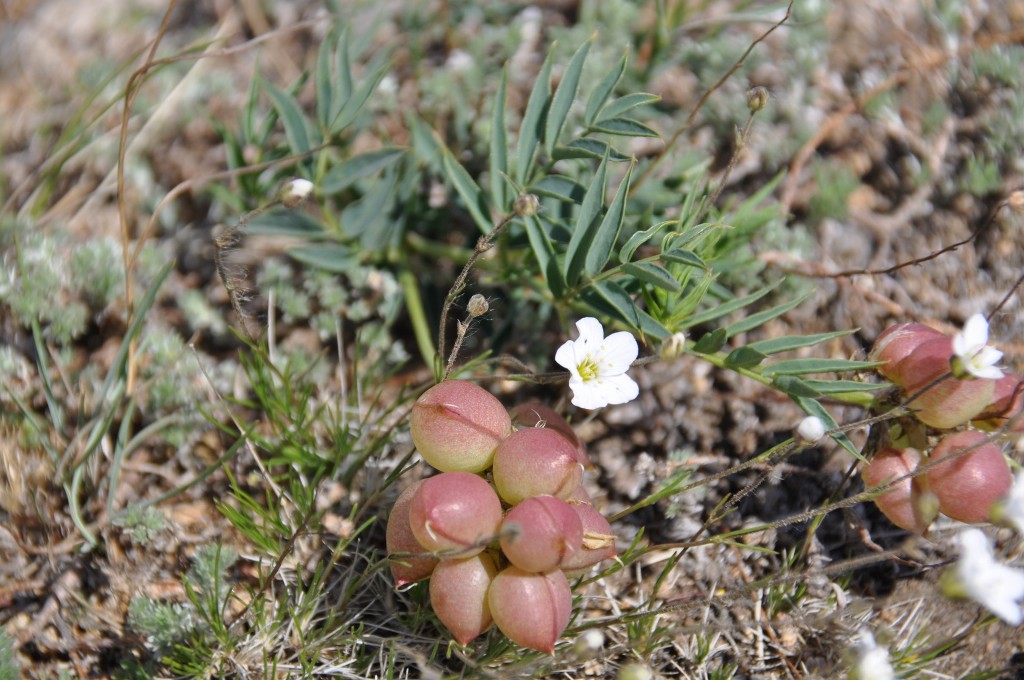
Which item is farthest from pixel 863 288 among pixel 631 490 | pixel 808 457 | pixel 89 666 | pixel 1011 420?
pixel 89 666

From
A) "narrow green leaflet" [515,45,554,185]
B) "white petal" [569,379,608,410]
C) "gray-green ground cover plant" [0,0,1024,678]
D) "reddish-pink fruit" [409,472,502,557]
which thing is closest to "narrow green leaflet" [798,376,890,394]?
"gray-green ground cover plant" [0,0,1024,678]

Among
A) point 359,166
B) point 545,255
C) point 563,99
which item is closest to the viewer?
point 545,255

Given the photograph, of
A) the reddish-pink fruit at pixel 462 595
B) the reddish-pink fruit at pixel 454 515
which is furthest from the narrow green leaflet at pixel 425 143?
the reddish-pink fruit at pixel 462 595

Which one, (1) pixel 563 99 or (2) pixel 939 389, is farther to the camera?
(1) pixel 563 99

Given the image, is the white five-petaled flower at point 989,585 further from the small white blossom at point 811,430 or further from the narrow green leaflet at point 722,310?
the narrow green leaflet at point 722,310

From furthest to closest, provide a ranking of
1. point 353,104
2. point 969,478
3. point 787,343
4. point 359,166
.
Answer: point 359,166, point 353,104, point 787,343, point 969,478

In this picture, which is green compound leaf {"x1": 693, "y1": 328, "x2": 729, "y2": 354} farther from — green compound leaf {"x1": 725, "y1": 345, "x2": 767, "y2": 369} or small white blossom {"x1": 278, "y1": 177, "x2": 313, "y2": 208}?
small white blossom {"x1": 278, "y1": 177, "x2": 313, "y2": 208}

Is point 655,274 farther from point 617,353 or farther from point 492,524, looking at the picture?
point 492,524

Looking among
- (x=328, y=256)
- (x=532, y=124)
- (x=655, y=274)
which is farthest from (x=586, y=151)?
(x=328, y=256)
